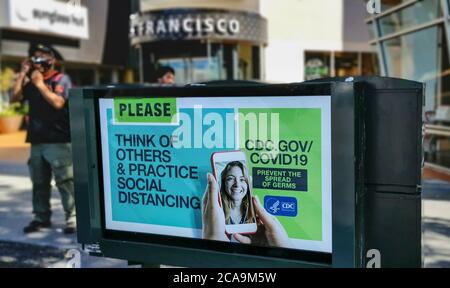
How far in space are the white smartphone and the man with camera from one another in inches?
124

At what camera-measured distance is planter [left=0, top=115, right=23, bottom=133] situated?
17.0 metres

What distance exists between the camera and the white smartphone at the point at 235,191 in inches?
100

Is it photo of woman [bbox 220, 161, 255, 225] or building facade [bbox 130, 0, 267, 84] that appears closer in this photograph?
photo of woman [bbox 220, 161, 255, 225]

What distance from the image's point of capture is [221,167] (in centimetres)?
257

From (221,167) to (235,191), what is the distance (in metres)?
0.14

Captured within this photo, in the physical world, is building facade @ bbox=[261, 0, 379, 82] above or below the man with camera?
above

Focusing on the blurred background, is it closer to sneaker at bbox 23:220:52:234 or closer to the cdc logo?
sneaker at bbox 23:220:52:234

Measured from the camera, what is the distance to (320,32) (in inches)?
702

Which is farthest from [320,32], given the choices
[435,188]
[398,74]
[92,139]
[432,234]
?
[92,139]

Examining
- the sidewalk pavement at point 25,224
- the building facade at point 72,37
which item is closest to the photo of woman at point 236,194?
the sidewalk pavement at point 25,224

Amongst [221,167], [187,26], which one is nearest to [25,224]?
[221,167]

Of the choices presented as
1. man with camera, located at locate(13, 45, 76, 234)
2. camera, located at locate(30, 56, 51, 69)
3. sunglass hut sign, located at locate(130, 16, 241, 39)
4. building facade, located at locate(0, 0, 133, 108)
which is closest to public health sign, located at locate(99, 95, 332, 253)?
man with camera, located at locate(13, 45, 76, 234)

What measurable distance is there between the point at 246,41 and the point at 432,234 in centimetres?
1272

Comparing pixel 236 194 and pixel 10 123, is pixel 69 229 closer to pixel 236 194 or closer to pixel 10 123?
pixel 236 194
